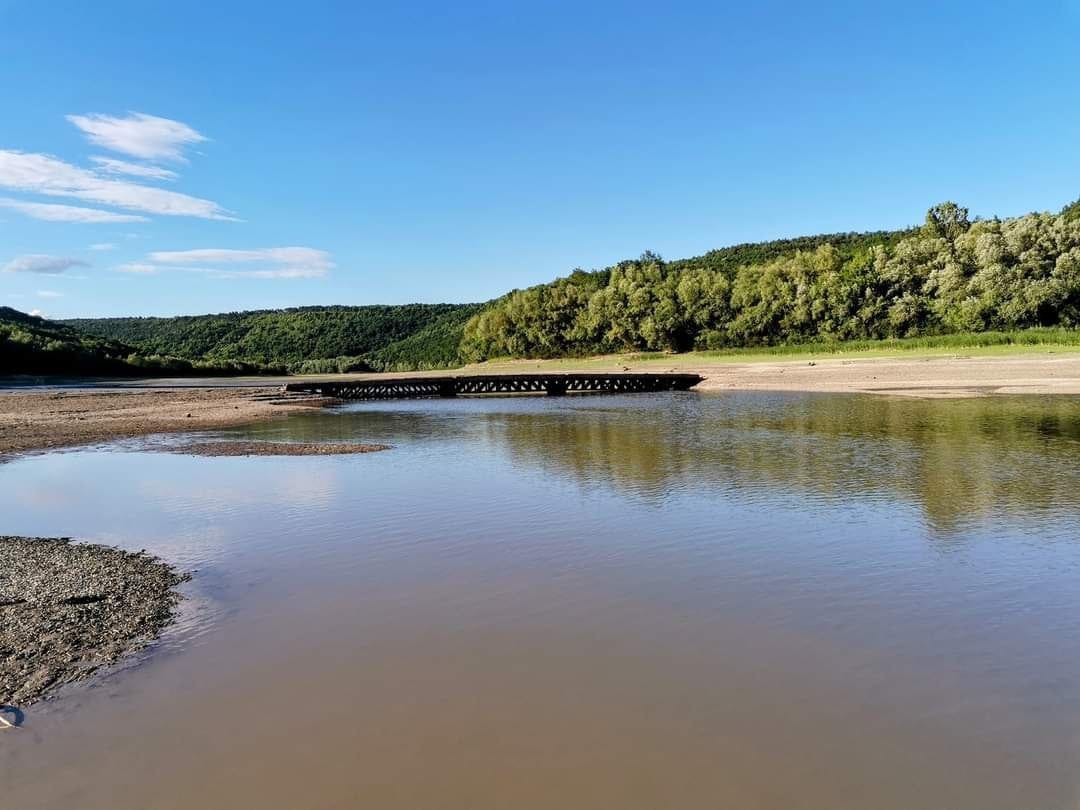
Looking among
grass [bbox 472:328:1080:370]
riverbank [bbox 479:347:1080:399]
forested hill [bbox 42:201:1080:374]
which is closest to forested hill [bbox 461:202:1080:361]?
forested hill [bbox 42:201:1080:374]

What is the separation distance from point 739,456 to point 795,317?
251 ft

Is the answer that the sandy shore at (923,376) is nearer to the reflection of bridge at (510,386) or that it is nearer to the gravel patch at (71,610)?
the reflection of bridge at (510,386)

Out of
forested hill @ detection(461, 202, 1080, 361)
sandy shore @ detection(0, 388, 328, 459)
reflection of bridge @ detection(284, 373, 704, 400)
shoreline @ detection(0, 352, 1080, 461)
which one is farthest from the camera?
forested hill @ detection(461, 202, 1080, 361)

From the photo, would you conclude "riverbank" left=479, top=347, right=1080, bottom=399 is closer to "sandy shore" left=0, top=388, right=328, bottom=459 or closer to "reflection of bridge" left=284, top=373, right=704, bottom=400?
"reflection of bridge" left=284, top=373, right=704, bottom=400

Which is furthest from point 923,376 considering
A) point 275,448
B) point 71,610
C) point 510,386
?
point 71,610

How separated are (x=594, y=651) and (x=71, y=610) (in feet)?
21.3

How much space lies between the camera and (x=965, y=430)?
85.8 feet

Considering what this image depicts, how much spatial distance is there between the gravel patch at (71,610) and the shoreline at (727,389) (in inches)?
718

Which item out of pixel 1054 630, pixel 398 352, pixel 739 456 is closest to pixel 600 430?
pixel 739 456

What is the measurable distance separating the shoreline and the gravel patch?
718 inches

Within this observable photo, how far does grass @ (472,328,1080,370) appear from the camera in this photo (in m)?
57.3

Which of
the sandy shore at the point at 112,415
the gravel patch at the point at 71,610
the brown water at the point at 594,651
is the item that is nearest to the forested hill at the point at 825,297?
the sandy shore at the point at 112,415

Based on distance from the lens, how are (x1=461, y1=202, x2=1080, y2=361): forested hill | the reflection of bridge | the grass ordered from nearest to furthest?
the grass < the reflection of bridge < (x1=461, y1=202, x2=1080, y2=361): forested hill

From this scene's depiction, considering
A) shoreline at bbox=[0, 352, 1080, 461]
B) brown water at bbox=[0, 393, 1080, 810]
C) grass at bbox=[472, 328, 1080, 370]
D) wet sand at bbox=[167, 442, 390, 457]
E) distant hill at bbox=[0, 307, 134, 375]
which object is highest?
distant hill at bbox=[0, 307, 134, 375]
